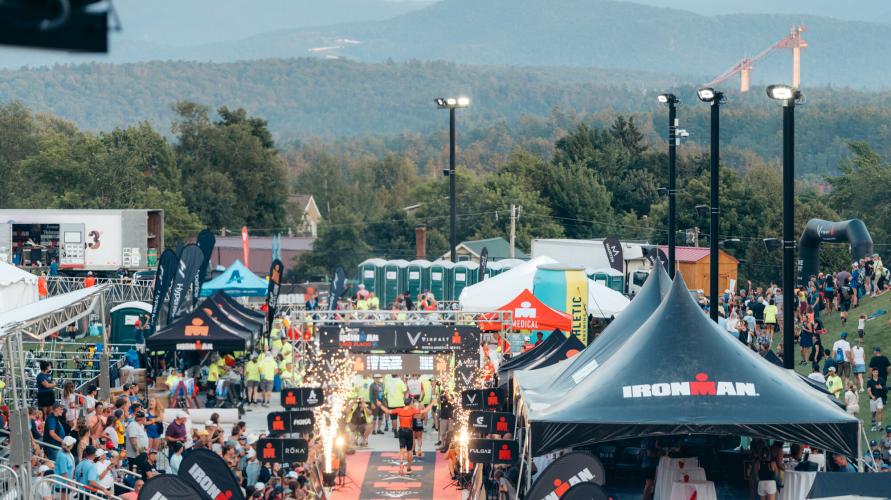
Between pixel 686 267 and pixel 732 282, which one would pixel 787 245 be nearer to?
pixel 732 282

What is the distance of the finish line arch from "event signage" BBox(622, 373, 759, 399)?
29199 mm

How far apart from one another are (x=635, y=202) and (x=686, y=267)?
1754 inches

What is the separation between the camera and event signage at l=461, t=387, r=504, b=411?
21547 millimetres

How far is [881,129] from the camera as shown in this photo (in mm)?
186750

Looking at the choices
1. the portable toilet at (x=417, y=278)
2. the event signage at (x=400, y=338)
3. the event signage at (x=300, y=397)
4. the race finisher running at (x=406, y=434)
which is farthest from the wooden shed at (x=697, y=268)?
the event signage at (x=300, y=397)

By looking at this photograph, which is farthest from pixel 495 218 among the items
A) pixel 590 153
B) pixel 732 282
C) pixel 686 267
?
pixel 732 282

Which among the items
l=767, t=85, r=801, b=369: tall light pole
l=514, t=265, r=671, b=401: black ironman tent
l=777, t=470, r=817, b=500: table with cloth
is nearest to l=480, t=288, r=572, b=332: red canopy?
l=514, t=265, r=671, b=401: black ironman tent

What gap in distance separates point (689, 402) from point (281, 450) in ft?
18.1

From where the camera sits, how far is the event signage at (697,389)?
609 inches

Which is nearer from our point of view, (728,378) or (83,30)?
(83,30)

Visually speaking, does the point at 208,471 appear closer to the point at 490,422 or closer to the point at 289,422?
the point at 289,422

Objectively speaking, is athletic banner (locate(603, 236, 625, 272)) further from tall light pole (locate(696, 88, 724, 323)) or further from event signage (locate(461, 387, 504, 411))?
event signage (locate(461, 387, 504, 411))

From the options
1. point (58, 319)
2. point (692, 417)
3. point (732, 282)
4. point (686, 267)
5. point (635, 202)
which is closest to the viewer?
point (692, 417)

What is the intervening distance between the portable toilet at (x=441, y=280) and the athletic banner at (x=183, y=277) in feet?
66.0
